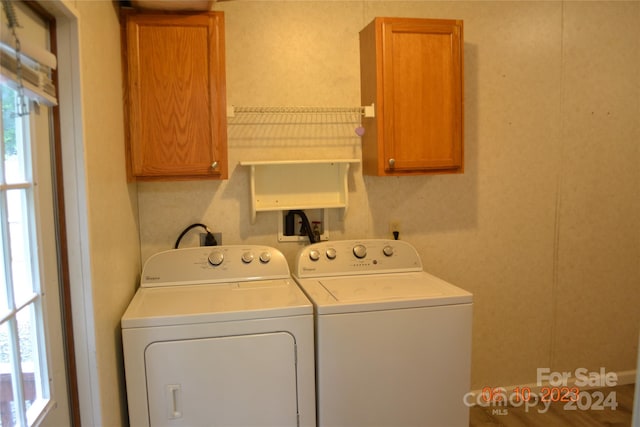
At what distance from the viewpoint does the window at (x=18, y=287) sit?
1169 millimetres

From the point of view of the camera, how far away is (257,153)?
8.19 feet

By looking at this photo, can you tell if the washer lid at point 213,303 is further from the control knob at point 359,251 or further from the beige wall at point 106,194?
the control knob at point 359,251

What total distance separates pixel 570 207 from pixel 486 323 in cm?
84

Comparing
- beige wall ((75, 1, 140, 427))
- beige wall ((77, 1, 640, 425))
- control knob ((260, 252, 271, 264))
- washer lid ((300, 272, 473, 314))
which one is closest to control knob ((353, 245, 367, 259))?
washer lid ((300, 272, 473, 314))

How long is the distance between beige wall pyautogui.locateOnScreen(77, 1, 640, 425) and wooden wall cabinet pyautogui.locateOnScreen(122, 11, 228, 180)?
307 millimetres

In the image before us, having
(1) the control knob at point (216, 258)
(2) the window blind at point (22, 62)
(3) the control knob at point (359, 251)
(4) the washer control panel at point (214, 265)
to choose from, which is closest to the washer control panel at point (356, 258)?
(3) the control knob at point (359, 251)

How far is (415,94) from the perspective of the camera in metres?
2.32

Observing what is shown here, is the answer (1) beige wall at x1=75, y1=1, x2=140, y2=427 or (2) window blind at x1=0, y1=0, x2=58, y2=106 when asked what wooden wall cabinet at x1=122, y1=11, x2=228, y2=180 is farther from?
(2) window blind at x1=0, y1=0, x2=58, y2=106

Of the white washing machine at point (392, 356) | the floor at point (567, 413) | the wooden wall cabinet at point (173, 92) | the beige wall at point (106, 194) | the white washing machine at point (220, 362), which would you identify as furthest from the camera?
the floor at point (567, 413)

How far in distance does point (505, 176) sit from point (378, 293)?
3.93 ft

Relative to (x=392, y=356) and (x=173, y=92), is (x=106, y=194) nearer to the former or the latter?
(x=173, y=92)

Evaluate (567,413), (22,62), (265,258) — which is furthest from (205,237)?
(567,413)

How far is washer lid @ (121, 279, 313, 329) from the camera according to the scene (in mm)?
1798

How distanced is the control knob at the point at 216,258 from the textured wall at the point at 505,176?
22cm
